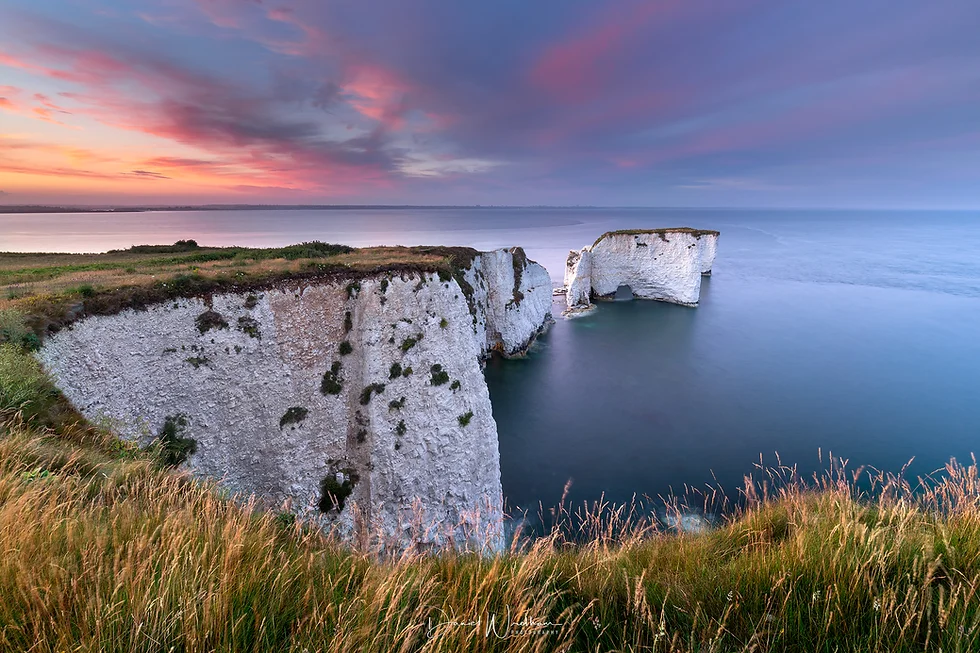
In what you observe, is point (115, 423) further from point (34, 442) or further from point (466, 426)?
point (466, 426)

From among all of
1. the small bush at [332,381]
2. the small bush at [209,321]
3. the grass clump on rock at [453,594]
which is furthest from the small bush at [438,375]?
the grass clump on rock at [453,594]

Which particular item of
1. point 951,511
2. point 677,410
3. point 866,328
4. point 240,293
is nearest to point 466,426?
point 240,293

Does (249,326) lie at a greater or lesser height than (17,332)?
lesser

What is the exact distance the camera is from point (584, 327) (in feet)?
147

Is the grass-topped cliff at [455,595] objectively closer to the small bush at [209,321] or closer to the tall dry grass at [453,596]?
the tall dry grass at [453,596]

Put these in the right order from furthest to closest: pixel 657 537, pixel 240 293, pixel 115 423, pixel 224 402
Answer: pixel 240 293, pixel 224 402, pixel 115 423, pixel 657 537

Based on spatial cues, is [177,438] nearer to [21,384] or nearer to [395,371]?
[21,384]

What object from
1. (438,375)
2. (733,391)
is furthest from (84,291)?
(733,391)

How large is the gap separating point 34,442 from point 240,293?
40.7 feet

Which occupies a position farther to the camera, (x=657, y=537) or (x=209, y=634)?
(x=657, y=537)

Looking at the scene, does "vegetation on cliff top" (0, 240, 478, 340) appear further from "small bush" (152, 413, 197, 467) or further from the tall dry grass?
the tall dry grass

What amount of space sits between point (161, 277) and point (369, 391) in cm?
949

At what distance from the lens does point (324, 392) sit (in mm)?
16859

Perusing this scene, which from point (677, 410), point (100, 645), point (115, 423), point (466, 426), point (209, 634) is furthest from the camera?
point (677, 410)
